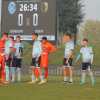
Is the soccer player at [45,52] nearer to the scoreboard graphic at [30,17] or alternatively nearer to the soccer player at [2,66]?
the soccer player at [2,66]

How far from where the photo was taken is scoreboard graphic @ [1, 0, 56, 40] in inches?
1666

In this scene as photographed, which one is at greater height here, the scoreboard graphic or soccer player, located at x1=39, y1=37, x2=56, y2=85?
the scoreboard graphic

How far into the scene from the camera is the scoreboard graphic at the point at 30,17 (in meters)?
42.3

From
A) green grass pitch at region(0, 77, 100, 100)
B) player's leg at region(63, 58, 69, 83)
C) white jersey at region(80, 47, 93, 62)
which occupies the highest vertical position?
white jersey at region(80, 47, 93, 62)

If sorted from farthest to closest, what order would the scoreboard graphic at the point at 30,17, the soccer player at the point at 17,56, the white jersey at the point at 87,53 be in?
the scoreboard graphic at the point at 30,17
the soccer player at the point at 17,56
the white jersey at the point at 87,53

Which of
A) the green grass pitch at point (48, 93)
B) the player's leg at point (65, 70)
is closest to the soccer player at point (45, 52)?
the player's leg at point (65, 70)

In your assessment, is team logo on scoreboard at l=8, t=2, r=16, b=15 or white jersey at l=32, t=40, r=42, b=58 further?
team logo on scoreboard at l=8, t=2, r=16, b=15

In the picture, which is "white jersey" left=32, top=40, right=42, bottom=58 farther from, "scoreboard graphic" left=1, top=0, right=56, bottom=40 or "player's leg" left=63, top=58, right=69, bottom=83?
"scoreboard graphic" left=1, top=0, right=56, bottom=40

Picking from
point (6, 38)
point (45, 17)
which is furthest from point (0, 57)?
point (45, 17)

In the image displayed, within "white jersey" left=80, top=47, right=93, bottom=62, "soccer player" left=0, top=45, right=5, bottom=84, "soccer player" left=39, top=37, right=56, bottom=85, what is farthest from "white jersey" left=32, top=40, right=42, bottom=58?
"white jersey" left=80, top=47, right=93, bottom=62

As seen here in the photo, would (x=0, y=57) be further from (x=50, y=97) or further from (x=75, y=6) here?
(x=75, y=6)

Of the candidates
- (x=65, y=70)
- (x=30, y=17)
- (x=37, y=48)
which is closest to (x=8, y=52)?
(x=37, y=48)

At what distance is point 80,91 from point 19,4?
2365cm

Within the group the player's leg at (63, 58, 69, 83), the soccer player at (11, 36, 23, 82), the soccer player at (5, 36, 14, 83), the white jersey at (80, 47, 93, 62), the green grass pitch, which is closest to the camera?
the green grass pitch
